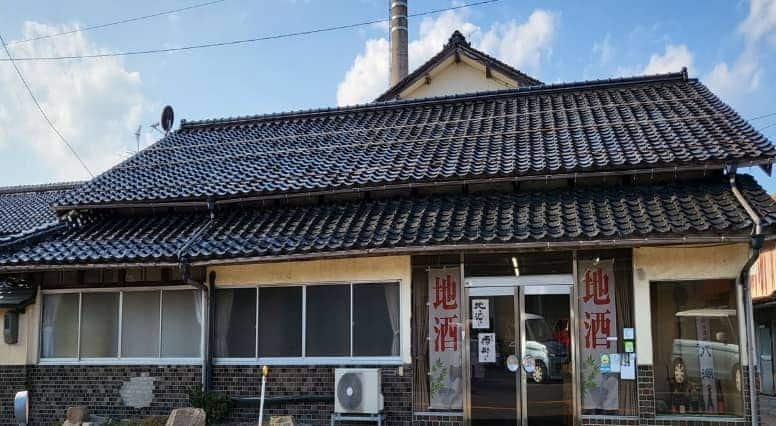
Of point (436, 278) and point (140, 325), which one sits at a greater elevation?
point (436, 278)

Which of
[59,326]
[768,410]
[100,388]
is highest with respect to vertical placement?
[59,326]

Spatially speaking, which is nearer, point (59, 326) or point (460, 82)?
point (59, 326)

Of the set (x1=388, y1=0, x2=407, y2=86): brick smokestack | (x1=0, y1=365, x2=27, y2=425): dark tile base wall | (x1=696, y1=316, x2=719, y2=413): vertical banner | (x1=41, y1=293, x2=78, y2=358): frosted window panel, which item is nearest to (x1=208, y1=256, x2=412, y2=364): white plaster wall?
(x1=41, y1=293, x2=78, y2=358): frosted window panel

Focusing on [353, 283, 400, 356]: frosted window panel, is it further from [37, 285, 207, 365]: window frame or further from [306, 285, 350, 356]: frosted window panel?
[37, 285, 207, 365]: window frame

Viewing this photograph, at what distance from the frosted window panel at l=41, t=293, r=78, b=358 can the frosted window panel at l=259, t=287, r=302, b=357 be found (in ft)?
11.7

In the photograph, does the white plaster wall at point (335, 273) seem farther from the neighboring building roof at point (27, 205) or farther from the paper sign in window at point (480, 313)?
the neighboring building roof at point (27, 205)

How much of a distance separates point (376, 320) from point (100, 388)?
5031 millimetres

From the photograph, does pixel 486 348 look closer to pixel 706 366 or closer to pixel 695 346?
pixel 695 346

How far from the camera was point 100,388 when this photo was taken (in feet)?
39.1

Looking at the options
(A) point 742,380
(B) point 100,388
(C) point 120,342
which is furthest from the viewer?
(C) point 120,342

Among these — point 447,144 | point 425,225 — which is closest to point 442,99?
point 447,144

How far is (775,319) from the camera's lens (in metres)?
18.2

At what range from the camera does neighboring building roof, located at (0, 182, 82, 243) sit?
17.1 meters

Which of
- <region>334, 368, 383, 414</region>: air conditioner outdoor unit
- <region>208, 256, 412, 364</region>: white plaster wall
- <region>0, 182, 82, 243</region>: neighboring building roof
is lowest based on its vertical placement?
<region>334, 368, 383, 414</region>: air conditioner outdoor unit
